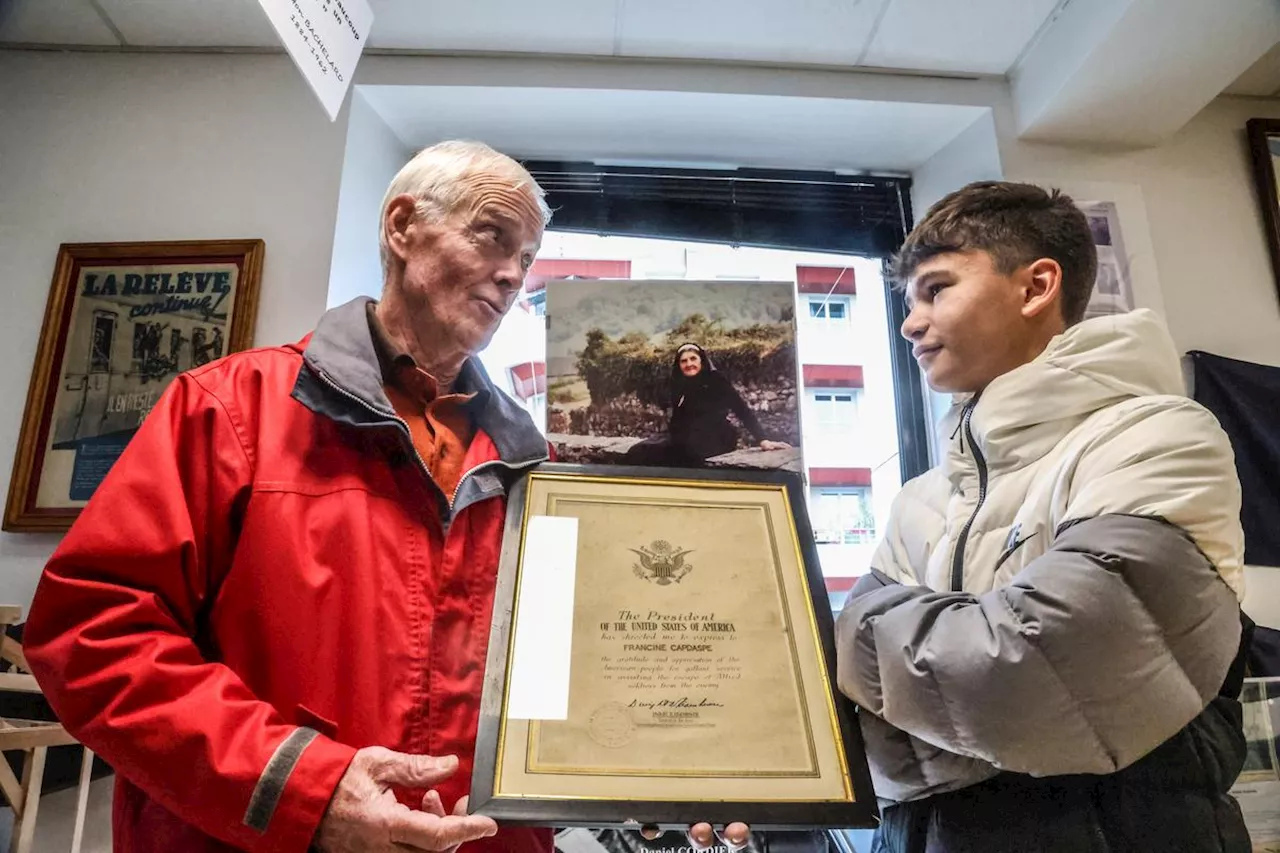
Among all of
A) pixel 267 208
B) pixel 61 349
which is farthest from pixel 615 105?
pixel 61 349

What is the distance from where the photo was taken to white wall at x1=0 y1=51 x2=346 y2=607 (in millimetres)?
1498

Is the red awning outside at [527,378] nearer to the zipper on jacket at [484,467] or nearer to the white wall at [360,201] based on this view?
the white wall at [360,201]

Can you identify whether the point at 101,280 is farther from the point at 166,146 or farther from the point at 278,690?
the point at 278,690

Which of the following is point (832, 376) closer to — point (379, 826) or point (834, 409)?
point (834, 409)

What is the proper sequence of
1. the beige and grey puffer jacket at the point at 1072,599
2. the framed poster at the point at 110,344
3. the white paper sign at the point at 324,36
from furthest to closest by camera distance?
1. the framed poster at the point at 110,344
2. the white paper sign at the point at 324,36
3. the beige and grey puffer jacket at the point at 1072,599

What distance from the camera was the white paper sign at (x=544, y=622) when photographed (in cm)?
74

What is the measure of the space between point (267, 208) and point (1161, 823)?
71.5 inches

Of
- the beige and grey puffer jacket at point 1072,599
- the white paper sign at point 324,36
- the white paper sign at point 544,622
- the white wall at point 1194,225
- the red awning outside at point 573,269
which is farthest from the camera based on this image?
the red awning outside at point 573,269

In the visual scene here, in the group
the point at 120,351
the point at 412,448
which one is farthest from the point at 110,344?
the point at 412,448


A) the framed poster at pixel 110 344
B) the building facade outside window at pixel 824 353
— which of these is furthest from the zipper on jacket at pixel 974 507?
the framed poster at pixel 110 344

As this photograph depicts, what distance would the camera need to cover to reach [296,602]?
30.4 inches

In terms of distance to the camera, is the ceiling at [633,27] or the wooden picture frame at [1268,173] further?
the wooden picture frame at [1268,173]

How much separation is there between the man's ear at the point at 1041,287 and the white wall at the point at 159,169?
131 cm

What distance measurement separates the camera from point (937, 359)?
3.16ft
